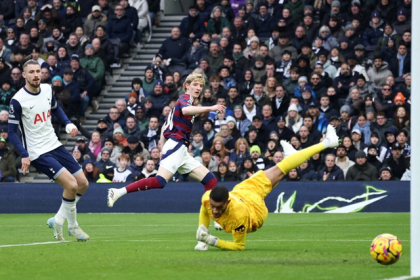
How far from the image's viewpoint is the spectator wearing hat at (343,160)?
75.6ft

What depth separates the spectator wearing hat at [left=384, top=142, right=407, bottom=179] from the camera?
22.7m

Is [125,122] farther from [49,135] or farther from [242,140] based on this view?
[49,135]

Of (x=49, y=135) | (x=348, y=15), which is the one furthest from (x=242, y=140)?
(x=49, y=135)

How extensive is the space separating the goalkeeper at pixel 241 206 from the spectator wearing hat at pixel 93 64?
18148mm

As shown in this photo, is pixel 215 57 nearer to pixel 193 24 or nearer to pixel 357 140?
pixel 193 24

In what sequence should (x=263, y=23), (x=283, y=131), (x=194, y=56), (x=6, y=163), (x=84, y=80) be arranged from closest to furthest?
(x=283, y=131)
(x=6, y=163)
(x=194, y=56)
(x=263, y=23)
(x=84, y=80)

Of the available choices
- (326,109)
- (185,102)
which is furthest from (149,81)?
(185,102)

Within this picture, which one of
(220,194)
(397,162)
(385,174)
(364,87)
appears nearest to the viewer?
(220,194)

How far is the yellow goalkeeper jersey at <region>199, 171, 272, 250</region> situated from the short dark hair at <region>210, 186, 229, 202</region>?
0.30 metres

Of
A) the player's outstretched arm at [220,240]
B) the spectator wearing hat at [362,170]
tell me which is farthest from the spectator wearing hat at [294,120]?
the player's outstretched arm at [220,240]

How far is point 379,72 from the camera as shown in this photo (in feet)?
83.5

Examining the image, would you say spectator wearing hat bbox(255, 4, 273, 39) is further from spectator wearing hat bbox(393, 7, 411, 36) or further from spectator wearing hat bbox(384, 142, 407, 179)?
spectator wearing hat bbox(384, 142, 407, 179)

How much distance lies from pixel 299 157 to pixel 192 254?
1.78 metres

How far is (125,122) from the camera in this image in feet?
89.2
